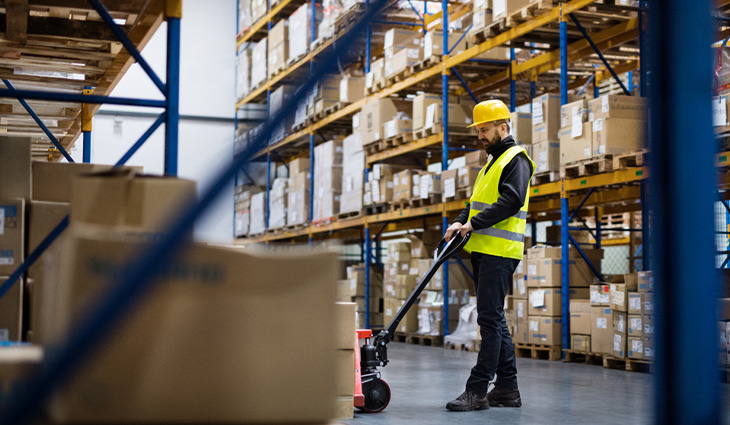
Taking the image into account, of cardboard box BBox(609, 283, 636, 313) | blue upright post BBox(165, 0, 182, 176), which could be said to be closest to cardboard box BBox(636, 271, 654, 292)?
cardboard box BBox(609, 283, 636, 313)

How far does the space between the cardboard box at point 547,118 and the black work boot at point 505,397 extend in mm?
4432

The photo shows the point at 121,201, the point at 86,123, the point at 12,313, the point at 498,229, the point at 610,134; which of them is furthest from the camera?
the point at 610,134

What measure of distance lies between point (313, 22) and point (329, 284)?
13274 mm

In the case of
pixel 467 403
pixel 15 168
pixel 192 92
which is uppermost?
pixel 192 92

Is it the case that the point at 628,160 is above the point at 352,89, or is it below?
below

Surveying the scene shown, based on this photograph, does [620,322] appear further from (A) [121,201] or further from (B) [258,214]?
(B) [258,214]

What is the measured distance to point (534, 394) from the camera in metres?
6.18

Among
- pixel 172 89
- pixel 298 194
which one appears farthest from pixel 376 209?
pixel 172 89

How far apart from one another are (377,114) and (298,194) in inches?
130

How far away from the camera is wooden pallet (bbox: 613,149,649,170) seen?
313 inches

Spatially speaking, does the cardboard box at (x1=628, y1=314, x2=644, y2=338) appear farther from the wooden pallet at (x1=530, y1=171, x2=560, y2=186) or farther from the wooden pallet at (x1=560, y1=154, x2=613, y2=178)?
the wooden pallet at (x1=530, y1=171, x2=560, y2=186)

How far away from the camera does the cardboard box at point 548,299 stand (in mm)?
9039

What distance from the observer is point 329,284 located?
1.89 metres

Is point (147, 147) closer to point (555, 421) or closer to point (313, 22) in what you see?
point (313, 22)
